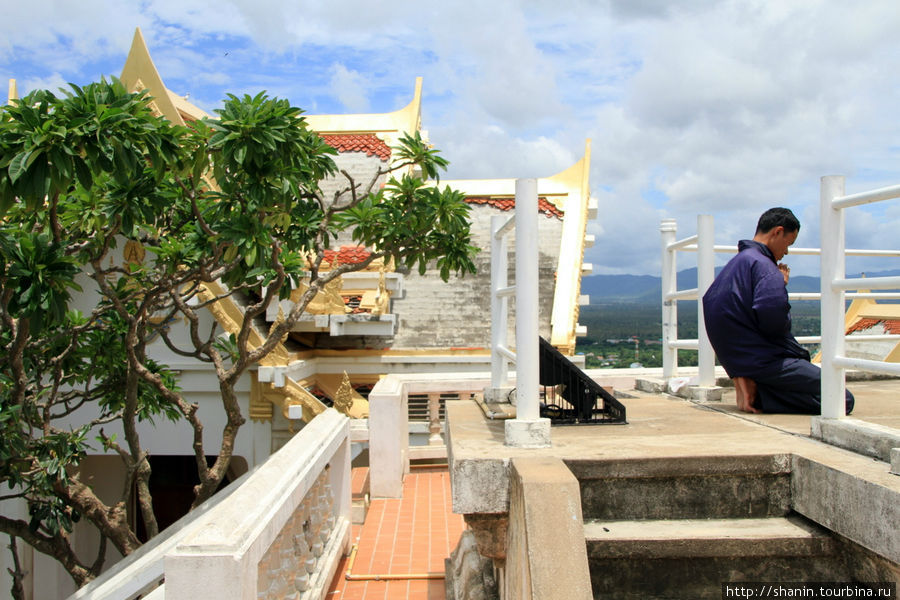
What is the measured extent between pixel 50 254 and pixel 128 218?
585 millimetres

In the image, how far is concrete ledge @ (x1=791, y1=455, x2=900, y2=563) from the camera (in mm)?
2422

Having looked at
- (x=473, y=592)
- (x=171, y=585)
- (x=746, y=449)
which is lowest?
(x=473, y=592)

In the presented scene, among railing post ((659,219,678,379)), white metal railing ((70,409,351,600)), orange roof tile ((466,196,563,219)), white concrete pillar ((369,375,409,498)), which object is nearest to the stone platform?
white metal railing ((70,409,351,600))

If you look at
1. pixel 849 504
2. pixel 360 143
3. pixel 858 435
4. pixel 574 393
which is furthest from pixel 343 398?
pixel 360 143

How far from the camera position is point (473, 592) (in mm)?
3393

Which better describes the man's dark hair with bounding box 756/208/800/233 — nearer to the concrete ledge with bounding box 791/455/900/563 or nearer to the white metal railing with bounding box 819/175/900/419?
the white metal railing with bounding box 819/175/900/419

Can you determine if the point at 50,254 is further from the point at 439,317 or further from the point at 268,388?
the point at 439,317

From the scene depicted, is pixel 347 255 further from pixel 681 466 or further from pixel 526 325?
pixel 681 466

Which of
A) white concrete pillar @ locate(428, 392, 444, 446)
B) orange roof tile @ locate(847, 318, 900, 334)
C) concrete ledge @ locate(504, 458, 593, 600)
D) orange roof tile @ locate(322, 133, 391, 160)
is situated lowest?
white concrete pillar @ locate(428, 392, 444, 446)

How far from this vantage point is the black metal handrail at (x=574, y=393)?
3.88 metres

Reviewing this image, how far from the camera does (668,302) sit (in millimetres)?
5656

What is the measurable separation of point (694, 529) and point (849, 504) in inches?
21.9

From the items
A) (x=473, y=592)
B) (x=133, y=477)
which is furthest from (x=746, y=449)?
(x=133, y=477)

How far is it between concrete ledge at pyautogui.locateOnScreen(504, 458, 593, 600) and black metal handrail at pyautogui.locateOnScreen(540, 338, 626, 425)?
110 cm
